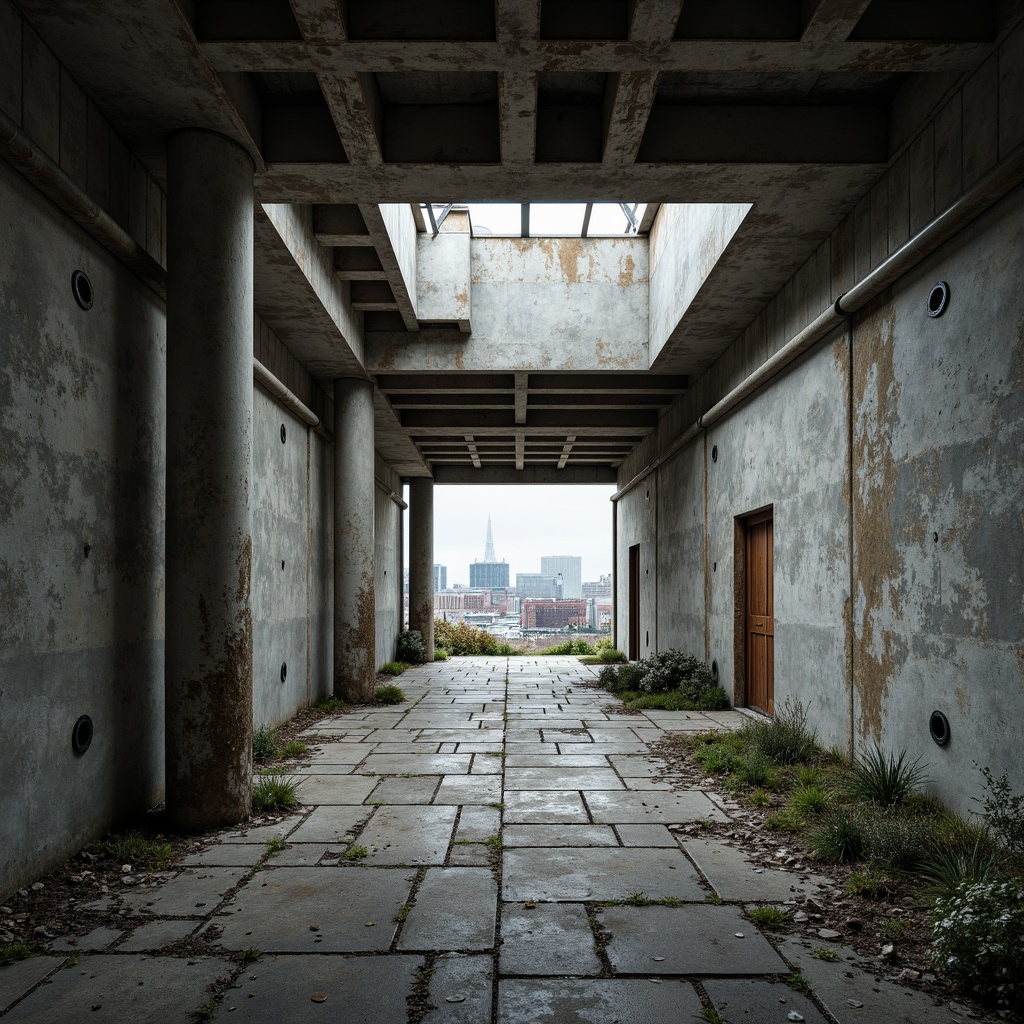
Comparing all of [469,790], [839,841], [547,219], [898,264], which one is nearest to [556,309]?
[547,219]

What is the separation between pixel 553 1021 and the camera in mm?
2414

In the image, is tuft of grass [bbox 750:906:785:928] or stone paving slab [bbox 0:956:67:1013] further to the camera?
tuft of grass [bbox 750:906:785:928]

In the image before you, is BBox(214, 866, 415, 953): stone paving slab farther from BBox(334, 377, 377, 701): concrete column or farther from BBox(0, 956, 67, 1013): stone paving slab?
A: BBox(334, 377, 377, 701): concrete column

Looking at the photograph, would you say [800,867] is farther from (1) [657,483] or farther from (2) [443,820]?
(1) [657,483]

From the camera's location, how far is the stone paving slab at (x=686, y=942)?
275 cm

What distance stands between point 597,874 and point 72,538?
2824 mm

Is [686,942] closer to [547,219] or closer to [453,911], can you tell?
[453,911]

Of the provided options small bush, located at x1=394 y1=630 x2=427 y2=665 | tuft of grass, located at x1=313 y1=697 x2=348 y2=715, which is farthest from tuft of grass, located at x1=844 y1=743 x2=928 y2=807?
→ small bush, located at x1=394 y1=630 x2=427 y2=665

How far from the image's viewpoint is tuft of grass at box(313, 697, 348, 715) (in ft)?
28.9

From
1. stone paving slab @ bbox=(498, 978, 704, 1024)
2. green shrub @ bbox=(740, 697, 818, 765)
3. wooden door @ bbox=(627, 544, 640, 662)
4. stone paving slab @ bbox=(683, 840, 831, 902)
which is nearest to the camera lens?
stone paving slab @ bbox=(498, 978, 704, 1024)

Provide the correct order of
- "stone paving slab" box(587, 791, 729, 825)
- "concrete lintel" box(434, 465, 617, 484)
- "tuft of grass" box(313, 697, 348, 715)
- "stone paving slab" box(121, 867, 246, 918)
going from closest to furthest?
"stone paving slab" box(121, 867, 246, 918) → "stone paving slab" box(587, 791, 729, 825) → "tuft of grass" box(313, 697, 348, 715) → "concrete lintel" box(434, 465, 617, 484)

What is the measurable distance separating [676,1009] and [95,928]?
7.03 feet

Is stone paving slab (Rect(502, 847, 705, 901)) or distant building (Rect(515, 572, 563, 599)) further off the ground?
stone paving slab (Rect(502, 847, 705, 901))

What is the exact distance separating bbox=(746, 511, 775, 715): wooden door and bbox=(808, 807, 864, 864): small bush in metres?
3.53
